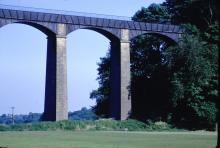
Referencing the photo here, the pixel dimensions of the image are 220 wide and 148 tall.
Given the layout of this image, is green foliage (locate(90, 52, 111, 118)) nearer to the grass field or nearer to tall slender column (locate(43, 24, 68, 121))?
tall slender column (locate(43, 24, 68, 121))

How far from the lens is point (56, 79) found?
41281mm

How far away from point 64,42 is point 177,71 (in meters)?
10.9

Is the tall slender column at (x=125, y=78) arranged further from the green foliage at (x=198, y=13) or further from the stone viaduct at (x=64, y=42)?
the green foliage at (x=198, y=13)

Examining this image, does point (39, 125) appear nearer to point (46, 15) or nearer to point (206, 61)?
point (46, 15)

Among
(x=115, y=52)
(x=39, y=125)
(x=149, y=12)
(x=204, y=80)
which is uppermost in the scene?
(x=149, y=12)

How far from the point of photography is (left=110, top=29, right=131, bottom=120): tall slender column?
45.0 meters

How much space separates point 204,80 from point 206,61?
6.32 feet

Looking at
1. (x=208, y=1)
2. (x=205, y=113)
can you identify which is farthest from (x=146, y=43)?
(x=205, y=113)

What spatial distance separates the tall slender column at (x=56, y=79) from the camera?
4099 cm

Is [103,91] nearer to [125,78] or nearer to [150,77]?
[150,77]

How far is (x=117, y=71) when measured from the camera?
4641cm

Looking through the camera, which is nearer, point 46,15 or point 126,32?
point 46,15

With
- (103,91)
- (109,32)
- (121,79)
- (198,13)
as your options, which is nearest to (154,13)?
(198,13)

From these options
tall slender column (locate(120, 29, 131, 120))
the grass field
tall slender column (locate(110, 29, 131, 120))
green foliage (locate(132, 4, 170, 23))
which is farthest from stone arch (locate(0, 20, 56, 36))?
green foliage (locate(132, 4, 170, 23))
